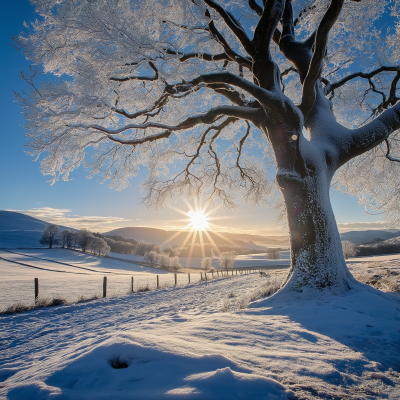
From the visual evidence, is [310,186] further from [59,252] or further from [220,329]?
[59,252]

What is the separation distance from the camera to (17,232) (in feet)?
271

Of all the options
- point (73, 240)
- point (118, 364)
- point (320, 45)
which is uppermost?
point (320, 45)

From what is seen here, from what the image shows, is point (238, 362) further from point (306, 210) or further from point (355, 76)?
point (355, 76)

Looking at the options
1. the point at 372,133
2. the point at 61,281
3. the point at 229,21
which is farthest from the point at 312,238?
the point at 61,281

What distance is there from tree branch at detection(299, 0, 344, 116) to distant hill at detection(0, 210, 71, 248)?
8342cm

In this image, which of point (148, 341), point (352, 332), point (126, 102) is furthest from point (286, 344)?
point (126, 102)

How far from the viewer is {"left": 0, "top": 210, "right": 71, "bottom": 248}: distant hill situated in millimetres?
67938

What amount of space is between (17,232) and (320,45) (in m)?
108

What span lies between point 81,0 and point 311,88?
208 inches

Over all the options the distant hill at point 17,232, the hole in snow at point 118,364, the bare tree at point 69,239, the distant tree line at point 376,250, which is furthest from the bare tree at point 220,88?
the distant hill at point 17,232

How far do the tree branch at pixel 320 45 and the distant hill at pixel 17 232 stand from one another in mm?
83423

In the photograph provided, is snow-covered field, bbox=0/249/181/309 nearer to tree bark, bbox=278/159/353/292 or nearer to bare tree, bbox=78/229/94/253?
tree bark, bbox=278/159/353/292

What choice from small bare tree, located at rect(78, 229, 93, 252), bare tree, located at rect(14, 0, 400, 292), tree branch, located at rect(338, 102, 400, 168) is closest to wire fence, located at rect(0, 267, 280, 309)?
bare tree, located at rect(14, 0, 400, 292)

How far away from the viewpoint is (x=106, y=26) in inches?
169
